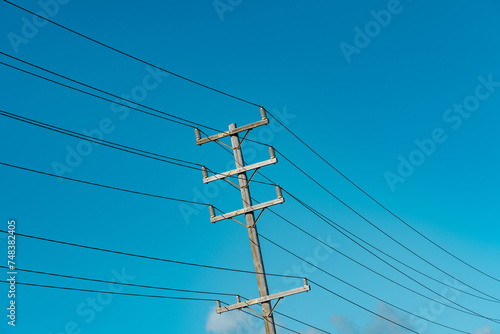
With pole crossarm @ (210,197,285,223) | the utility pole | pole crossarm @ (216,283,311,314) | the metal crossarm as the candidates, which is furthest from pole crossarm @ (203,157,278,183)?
pole crossarm @ (216,283,311,314)

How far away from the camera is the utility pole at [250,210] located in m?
21.7


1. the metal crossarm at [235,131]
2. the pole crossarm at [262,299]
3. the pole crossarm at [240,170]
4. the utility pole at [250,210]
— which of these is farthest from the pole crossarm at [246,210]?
the pole crossarm at [262,299]

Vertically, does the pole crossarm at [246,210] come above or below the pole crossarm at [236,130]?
below

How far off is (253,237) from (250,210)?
2.87 feet

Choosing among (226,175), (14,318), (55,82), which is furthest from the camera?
(226,175)

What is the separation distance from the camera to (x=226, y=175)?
2334 centimetres

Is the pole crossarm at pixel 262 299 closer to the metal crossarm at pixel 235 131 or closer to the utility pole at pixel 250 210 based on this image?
the utility pole at pixel 250 210

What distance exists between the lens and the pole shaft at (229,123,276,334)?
21672mm

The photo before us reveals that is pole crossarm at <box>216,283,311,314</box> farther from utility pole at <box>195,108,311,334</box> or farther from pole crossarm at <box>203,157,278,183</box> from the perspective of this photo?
pole crossarm at <box>203,157,278,183</box>

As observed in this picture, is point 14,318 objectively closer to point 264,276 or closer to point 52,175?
point 52,175

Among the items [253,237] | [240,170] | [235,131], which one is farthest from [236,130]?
[253,237]

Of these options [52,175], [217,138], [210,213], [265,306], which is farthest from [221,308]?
[52,175]

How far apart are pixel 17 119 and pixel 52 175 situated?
1.76m

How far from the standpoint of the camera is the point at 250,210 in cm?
2272
